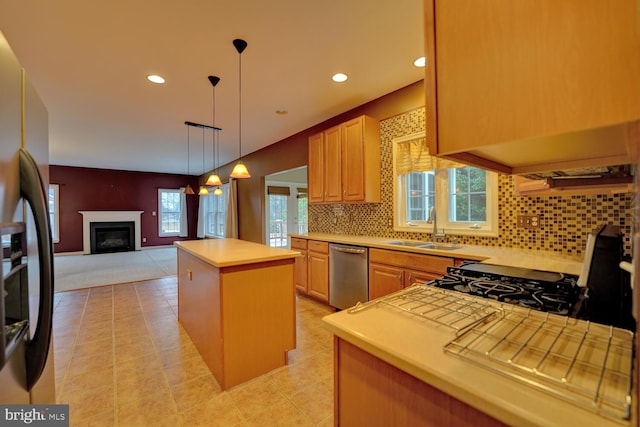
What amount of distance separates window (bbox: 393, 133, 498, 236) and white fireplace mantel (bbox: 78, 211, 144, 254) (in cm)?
880

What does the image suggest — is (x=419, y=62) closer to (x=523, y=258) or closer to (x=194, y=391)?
(x=523, y=258)

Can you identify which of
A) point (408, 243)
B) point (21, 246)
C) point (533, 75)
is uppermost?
point (533, 75)

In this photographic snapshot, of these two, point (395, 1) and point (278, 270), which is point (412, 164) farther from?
point (278, 270)

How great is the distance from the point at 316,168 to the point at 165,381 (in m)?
2.97

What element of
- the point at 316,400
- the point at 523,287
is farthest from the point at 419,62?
the point at 316,400

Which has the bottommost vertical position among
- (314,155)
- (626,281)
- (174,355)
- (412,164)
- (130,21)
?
(174,355)

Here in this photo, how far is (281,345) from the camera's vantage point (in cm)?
223

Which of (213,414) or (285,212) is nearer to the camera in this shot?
(213,414)

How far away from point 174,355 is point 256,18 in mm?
2871

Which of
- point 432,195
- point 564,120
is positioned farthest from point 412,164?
point 564,120

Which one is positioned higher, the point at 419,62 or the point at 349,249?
the point at 419,62

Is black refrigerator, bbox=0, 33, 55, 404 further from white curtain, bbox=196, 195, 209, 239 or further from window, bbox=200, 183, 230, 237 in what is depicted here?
white curtain, bbox=196, 195, 209, 239

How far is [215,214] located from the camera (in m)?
8.72

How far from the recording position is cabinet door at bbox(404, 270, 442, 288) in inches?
91.7
